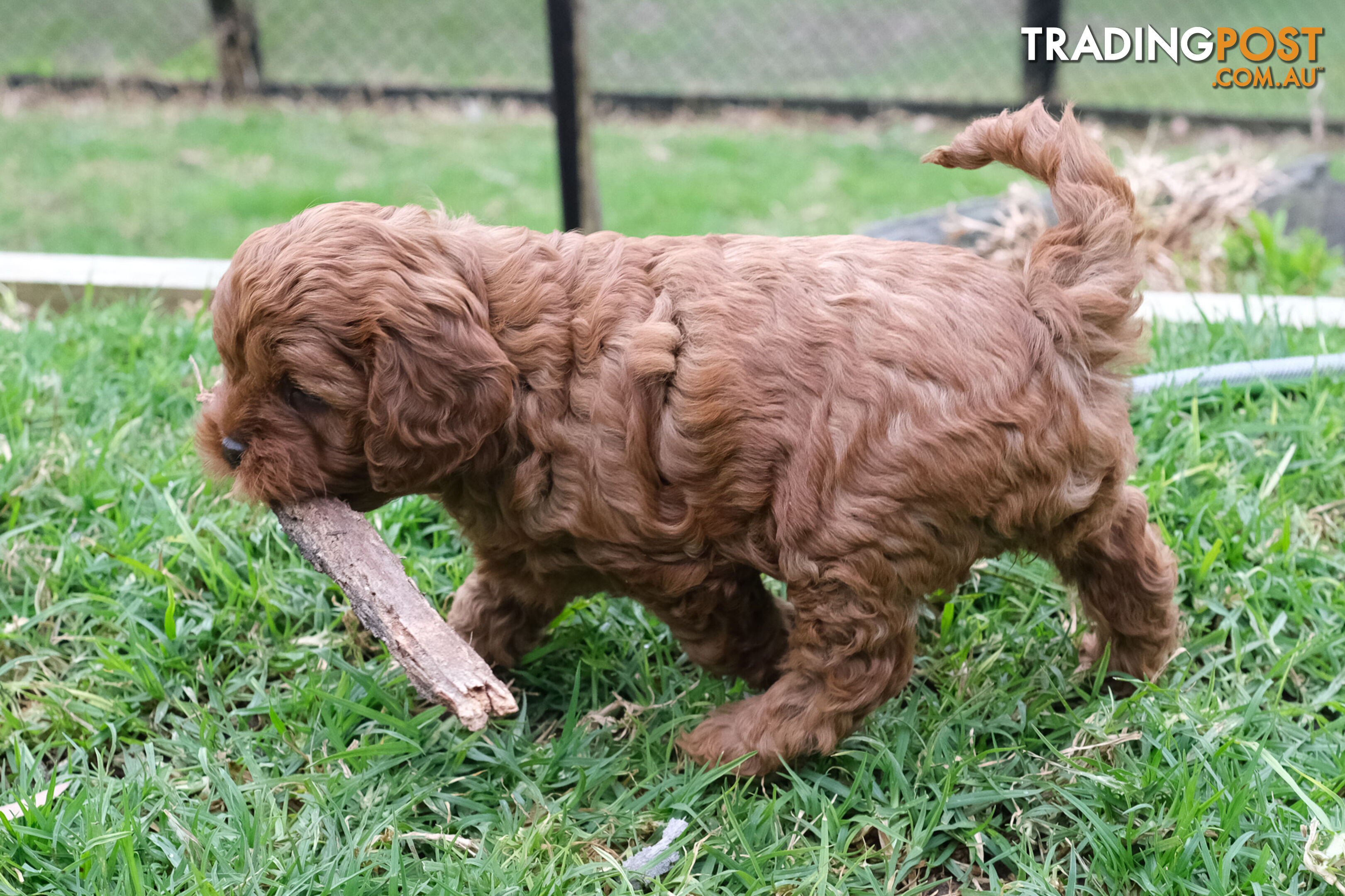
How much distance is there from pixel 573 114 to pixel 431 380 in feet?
11.7

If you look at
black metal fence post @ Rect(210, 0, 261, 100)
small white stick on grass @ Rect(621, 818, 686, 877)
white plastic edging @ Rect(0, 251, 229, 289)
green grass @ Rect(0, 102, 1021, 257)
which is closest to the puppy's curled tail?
small white stick on grass @ Rect(621, 818, 686, 877)

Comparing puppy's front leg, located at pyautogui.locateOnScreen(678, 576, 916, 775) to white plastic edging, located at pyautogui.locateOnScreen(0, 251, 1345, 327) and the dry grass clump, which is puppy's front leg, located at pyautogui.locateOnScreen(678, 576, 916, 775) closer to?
white plastic edging, located at pyautogui.locateOnScreen(0, 251, 1345, 327)

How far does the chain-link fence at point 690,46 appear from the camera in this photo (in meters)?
10.6

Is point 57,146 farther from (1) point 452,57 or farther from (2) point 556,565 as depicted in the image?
(2) point 556,565

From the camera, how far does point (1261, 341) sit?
4.29 metres

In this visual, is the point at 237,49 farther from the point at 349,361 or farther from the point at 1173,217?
the point at 349,361

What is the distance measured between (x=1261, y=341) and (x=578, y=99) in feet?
11.1

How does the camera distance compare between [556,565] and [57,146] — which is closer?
[556,565]

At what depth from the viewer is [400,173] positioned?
9258mm

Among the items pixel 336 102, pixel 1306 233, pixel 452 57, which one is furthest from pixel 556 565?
pixel 452 57

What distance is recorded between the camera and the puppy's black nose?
238 cm

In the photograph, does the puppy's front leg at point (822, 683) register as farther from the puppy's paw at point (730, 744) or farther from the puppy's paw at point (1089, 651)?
the puppy's paw at point (1089, 651)

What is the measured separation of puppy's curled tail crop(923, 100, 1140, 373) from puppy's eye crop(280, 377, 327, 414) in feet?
5.22

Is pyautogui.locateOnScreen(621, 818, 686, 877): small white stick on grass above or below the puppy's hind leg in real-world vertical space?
below
